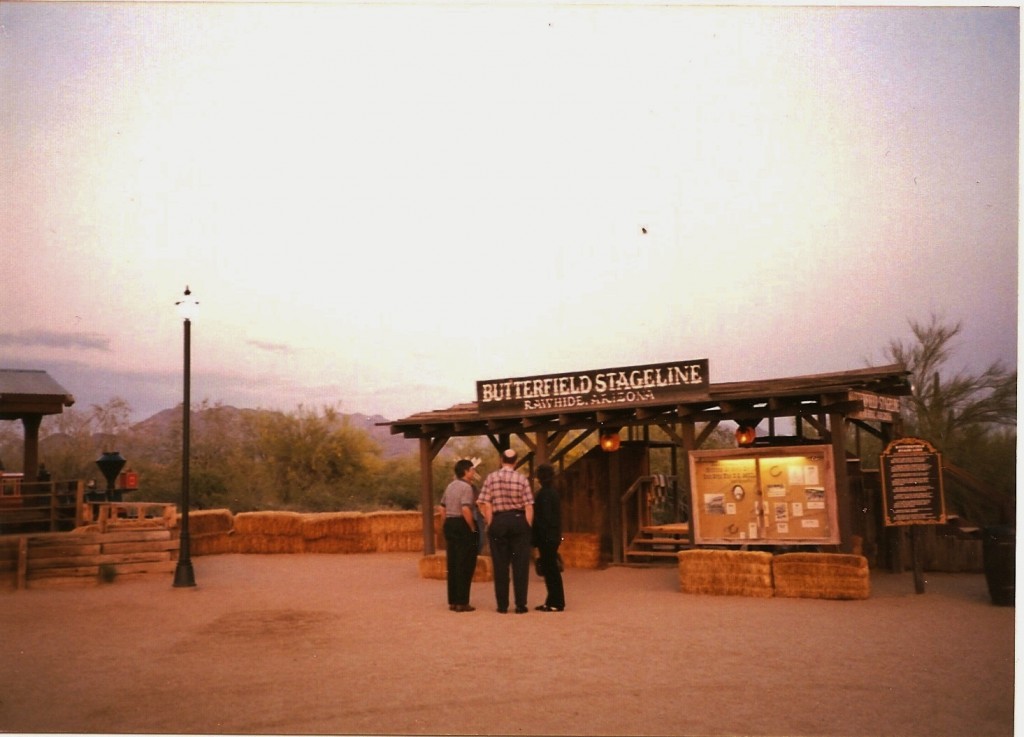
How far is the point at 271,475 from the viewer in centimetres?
4206

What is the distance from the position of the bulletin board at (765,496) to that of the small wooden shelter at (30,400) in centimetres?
1147

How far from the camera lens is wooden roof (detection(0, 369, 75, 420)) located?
58.7ft

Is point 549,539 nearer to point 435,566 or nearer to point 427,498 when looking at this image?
point 435,566

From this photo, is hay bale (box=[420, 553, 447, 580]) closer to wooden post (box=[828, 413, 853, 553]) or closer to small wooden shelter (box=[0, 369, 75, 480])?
wooden post (box=[828, 413, 853, 553])

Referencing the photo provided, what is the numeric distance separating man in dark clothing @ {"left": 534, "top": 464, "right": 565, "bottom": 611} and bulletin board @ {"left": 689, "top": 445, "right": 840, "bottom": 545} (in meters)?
2.78

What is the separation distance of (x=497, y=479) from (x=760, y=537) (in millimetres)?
4137

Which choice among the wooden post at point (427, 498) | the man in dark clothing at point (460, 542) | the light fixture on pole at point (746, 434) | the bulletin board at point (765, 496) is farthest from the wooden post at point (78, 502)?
the light fixture on pole at point (746, 434)

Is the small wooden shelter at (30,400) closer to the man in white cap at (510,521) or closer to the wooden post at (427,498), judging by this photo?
the wooden post at (427,498)

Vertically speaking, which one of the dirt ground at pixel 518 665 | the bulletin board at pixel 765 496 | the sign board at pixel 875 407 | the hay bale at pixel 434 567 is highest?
the sign board at pixel 875 407

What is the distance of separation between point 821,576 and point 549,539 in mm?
3347

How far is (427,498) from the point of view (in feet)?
58.7

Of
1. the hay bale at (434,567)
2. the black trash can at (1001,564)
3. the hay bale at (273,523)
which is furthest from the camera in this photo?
the hay bale at (273,523)

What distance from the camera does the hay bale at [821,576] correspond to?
40.0ft

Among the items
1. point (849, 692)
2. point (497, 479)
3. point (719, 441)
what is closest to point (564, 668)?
point (849, 692)
